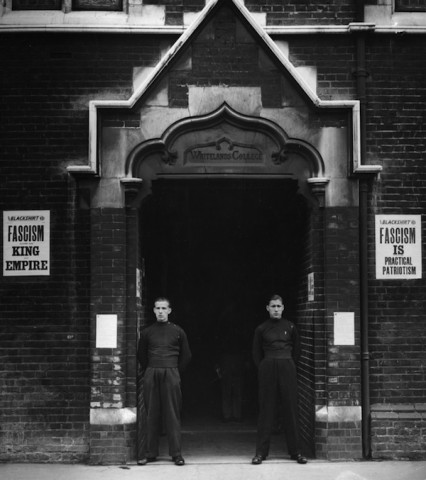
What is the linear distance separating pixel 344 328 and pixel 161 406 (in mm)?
2384

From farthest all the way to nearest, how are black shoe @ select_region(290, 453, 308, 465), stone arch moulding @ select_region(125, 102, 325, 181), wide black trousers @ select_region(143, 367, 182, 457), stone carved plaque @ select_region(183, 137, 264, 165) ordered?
stone carved plaque @ select_region(183, 137, 264, 165) < stone arch moulding @ select_region(125, 102, 325, 181) < wide black trousers @ select_region(143, 367, 182, 457) < black shoe @ select_region(290, 453, 308, 465)

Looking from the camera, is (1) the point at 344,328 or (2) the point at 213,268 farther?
(2) the point at 213,268

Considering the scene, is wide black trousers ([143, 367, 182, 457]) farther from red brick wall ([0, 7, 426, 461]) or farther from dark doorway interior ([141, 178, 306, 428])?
dark doorway interior ([141, 178, 306, 428])

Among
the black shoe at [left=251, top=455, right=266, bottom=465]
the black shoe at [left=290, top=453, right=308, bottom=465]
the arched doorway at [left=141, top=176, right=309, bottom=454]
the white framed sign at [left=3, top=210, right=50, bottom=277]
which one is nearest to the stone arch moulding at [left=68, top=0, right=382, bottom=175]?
the white framed sign at [left=3, top=210, right=50, bottom=277]

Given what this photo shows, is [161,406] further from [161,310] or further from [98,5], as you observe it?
[98,5]

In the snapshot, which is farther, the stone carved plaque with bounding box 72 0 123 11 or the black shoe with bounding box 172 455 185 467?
the stone carved plaque with bounding box 72 0 123 11

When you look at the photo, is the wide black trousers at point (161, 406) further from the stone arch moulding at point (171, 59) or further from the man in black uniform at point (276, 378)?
the stone arch moulding at point (171, 59)

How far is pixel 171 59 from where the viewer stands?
862 centimetres

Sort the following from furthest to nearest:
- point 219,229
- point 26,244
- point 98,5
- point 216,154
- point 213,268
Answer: point 213,268 < point 219,229 < point 98,5 < point 216,154 < point 26,244

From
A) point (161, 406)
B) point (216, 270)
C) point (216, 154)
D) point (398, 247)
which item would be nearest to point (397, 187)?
point (398, 247)

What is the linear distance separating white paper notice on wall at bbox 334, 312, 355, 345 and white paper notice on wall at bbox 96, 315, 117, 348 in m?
2.65

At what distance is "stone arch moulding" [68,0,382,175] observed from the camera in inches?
337

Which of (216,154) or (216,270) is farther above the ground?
(216,154)

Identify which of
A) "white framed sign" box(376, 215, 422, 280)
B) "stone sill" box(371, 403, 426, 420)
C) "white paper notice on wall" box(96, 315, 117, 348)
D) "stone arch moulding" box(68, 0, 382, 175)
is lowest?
"stone sill" box(371, 403, 426, 420)
